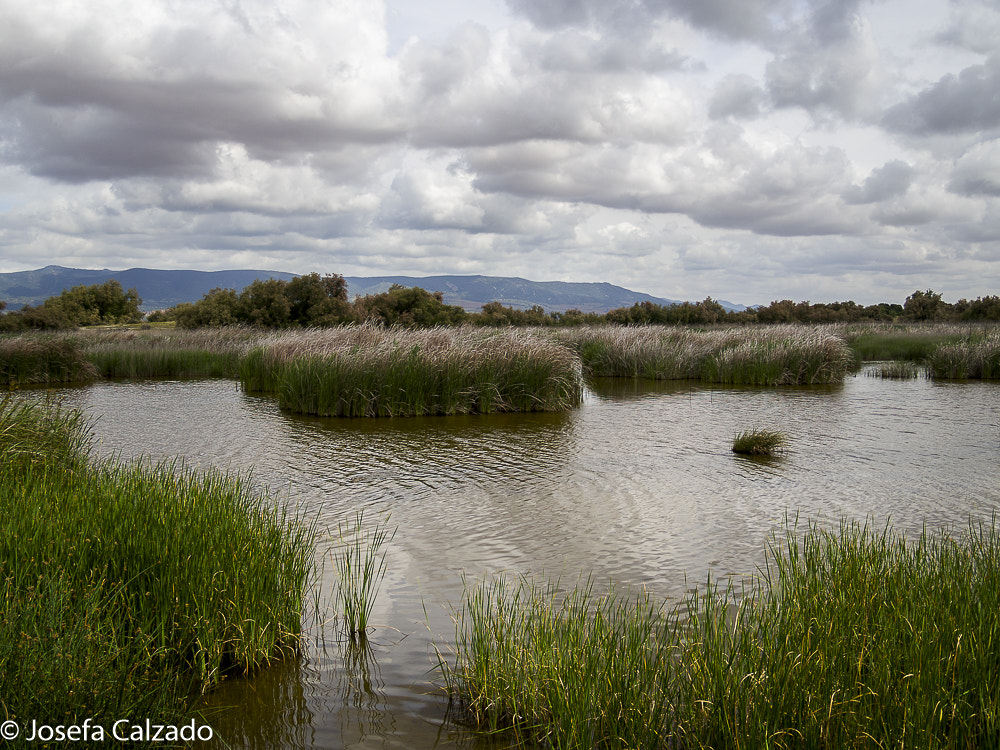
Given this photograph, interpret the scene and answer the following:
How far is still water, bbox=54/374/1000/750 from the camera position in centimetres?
381

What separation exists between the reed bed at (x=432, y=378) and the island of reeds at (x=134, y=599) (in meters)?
9.57

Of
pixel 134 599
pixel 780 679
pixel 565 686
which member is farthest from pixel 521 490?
Result: pixel 780 679

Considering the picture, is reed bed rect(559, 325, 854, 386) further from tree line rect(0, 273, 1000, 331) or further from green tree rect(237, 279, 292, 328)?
green tree rect(237, 279, 292, 328)

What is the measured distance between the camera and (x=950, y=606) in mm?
3531

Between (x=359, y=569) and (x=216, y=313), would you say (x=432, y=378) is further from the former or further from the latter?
(x=216, y=313)

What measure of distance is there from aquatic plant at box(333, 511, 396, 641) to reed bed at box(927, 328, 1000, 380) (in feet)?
73.4

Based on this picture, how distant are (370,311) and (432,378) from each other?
81.1 feet

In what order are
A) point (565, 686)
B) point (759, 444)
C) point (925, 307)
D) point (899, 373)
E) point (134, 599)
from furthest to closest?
1. point (925, 307)
2. point (899, 373)
3. point (759, 444)
4. point (134, 599)
5. point (565, 686)

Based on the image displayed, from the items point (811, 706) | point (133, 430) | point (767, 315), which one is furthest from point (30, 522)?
point (767, 315)

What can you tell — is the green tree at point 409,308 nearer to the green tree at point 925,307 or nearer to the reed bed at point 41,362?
the reed bed at point 41,362

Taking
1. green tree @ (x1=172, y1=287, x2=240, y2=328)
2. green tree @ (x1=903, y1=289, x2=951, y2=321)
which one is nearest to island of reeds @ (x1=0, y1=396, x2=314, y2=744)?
green tree @ (x1=172, y1=287, x2=240, y2=328)

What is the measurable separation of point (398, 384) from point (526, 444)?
13.7ft

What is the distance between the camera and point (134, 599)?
3859mm

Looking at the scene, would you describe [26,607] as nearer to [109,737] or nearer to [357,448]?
[109,737]
